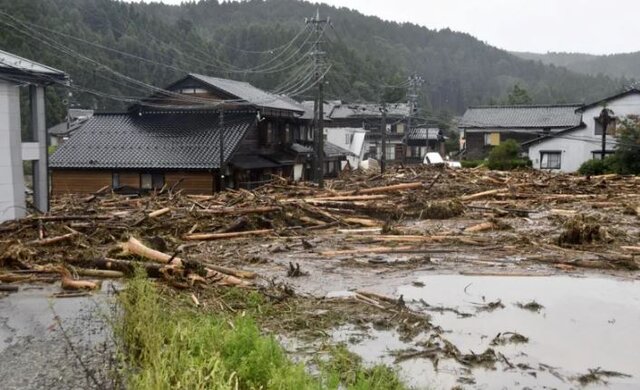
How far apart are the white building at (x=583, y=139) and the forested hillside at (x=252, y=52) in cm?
2375

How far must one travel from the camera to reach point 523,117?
47812 millimetres

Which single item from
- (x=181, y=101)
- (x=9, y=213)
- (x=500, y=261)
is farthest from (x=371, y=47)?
(x=500, y=261)

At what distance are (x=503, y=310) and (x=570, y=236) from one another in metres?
4.64

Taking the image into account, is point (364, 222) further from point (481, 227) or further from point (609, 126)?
point (609, 126)

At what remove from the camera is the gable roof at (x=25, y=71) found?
55.4 ft

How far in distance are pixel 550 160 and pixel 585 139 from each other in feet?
8.12

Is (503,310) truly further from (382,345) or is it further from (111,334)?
(111,334)

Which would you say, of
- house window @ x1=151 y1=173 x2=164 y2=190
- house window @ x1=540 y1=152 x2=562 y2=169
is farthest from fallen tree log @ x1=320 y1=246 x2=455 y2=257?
house window @ x1=540 y1=152 x2=562 y2=169

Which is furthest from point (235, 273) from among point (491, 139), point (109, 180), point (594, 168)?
point (491, 139)

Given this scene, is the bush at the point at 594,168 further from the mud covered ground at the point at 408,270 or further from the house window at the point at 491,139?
the house window at the point at 491,139

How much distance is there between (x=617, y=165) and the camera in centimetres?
2906

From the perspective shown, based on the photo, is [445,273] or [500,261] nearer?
[445,273]

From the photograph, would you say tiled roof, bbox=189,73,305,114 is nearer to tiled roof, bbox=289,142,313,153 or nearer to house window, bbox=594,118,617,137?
tiled roof, bbox=289,142,313,153

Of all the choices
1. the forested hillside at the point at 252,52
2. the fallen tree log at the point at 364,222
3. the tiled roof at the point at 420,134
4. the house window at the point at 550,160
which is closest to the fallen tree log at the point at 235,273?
the fallen tree log at the point at 364,222
